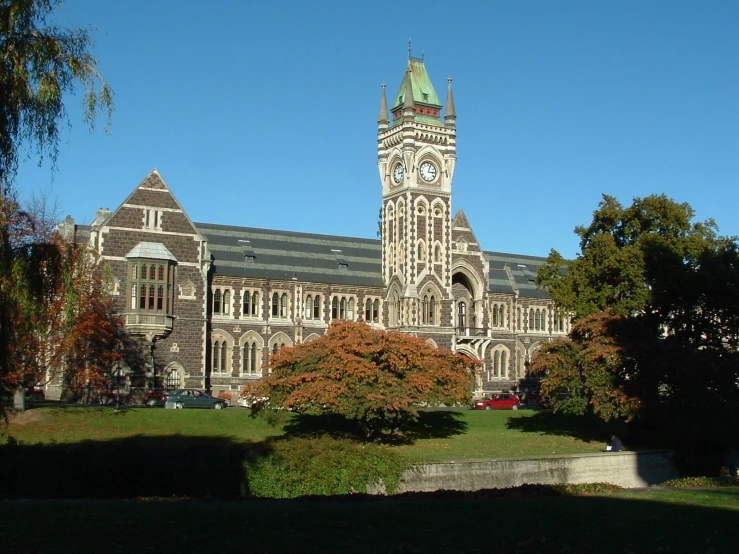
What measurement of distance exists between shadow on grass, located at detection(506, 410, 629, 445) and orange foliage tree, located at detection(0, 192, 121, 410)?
71.4 feet

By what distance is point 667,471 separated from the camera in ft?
115

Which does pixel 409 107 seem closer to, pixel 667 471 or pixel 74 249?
pixel 667 471

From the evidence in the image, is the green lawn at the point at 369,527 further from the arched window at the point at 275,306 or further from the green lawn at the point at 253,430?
the arched window at the point at 275,306

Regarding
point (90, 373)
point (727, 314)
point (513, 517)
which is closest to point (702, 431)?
point (727, 314)

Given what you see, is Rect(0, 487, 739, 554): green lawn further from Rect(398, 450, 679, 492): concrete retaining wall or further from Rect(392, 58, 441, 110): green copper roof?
Rect(392, 58, 441, 110): green copper roof

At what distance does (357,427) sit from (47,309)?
25.5 metres

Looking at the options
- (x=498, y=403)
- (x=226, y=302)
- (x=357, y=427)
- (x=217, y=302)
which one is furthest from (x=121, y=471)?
(x=498, y=403)

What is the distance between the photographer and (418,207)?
67.7 m

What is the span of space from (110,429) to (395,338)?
12976 mm

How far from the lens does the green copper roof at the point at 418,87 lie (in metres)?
69.7

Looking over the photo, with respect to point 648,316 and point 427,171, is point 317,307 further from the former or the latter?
point 648,316

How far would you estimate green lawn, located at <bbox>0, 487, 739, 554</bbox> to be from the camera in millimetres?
14922

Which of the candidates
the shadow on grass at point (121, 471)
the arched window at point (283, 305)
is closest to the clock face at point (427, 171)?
the arched window at point (283, 305)

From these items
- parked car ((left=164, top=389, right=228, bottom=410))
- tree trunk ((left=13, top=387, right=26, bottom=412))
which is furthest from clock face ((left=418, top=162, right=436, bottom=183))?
tree trunk ((left=13, top=387, right=26, bottom=412))
